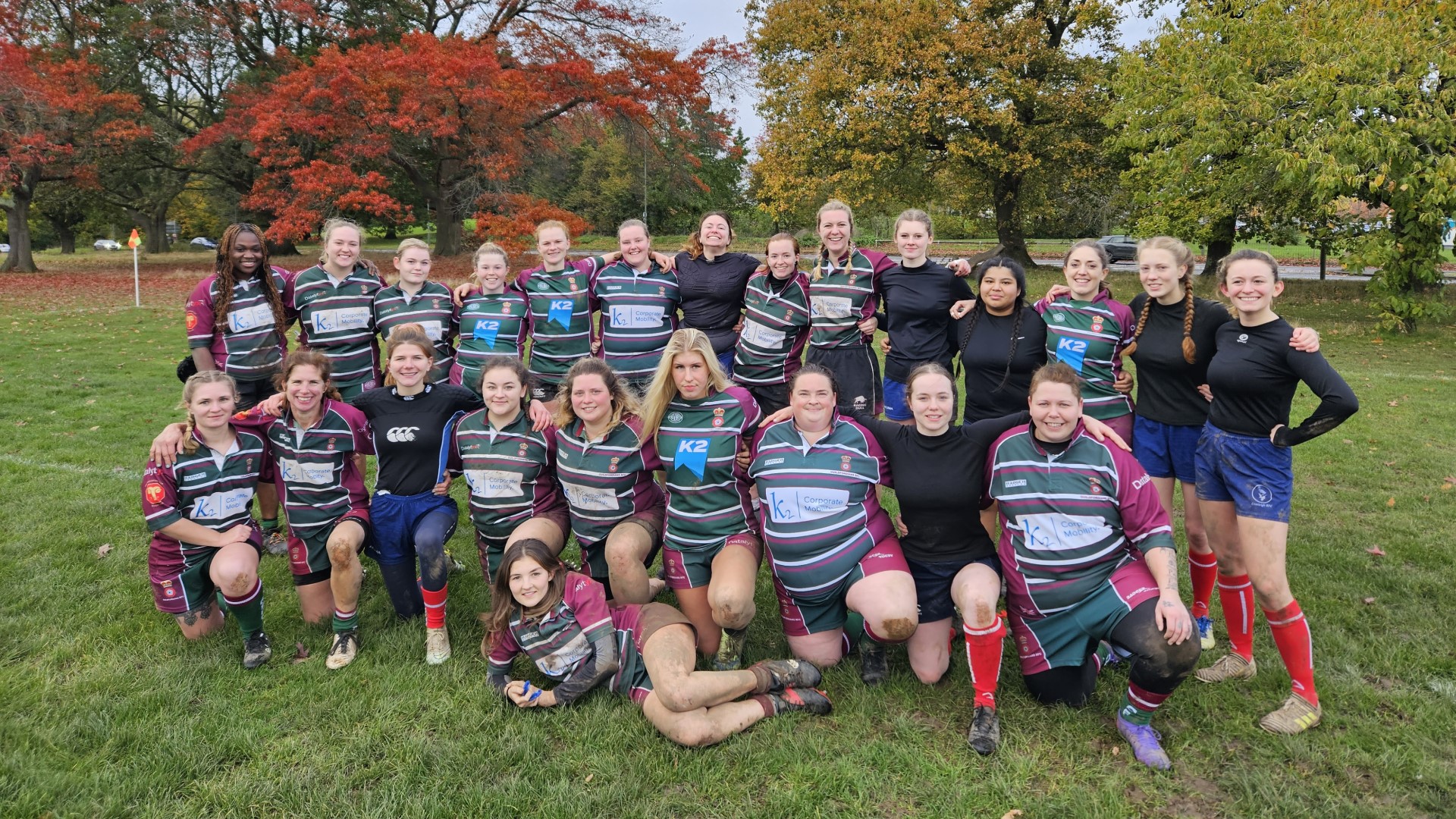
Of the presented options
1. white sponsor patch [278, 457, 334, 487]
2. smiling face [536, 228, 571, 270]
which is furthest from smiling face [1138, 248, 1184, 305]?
white sponsor patch [278, 457, 334, 487]

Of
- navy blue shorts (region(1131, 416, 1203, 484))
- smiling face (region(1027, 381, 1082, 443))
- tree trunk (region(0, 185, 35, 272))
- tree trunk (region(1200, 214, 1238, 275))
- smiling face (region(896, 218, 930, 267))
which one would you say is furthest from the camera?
tree trunk (region(0, 185, 35, 272))

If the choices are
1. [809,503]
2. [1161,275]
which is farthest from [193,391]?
[1161,275]

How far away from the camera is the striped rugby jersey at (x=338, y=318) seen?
15.8 ft

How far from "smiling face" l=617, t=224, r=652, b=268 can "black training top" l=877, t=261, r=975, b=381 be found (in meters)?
1.54

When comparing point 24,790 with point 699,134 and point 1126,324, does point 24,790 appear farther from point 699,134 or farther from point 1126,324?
point 699,134

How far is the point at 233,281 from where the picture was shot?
188 inches

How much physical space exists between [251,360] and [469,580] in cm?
187

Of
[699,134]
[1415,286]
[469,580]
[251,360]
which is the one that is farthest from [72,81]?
[1415,286]

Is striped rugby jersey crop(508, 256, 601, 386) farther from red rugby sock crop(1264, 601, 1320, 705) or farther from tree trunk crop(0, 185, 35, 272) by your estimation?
tree trunk crop(0, 185, 35, 272)

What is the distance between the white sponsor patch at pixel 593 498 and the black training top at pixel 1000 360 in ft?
6.10

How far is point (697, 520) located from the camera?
3766 millimetres

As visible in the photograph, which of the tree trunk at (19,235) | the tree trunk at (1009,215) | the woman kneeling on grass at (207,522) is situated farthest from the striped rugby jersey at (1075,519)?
the tree trunk at (19,235)

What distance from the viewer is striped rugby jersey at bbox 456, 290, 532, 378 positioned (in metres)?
4.91

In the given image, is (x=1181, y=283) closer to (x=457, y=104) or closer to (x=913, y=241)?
(x=913, y=241)
